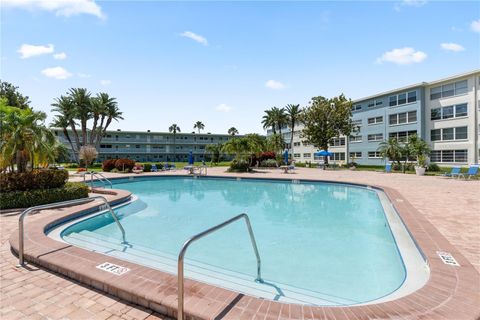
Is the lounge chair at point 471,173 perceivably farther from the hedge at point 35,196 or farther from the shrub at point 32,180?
the shrub at point 32,180

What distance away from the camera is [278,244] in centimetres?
682

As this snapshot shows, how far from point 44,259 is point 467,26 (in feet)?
57.6

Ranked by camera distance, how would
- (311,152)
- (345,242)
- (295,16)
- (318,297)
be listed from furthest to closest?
(311,152)
(295,16)
(345,242)
(318,297)

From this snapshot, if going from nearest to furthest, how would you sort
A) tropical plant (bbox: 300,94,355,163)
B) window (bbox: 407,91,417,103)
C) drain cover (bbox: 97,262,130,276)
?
drain cover (bbox: 97,262,130,276) → window (bbox: 407,91,417,103) → tropical plant (bbox: 300,94,355,163)

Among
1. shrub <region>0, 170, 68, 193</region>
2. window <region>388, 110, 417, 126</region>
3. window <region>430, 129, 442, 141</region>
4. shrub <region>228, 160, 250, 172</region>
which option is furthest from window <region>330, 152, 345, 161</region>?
shrub <region>0, 170, 68, 193</region>

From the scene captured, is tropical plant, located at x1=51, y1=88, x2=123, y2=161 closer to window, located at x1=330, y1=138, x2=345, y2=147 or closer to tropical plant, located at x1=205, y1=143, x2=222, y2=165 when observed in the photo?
tropical plant, located at x1=205, y1=143, x2=222, y2=165

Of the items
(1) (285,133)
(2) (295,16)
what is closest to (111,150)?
(1) (285,133)

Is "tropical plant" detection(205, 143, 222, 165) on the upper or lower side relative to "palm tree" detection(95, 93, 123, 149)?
lower

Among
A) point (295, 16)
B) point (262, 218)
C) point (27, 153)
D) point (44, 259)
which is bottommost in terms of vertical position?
point (262, 218)

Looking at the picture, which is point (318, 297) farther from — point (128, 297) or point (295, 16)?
point (295, 16)

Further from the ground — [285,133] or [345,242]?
[285,133]

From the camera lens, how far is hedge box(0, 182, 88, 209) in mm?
8844

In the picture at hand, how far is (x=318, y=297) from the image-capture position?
4.16m

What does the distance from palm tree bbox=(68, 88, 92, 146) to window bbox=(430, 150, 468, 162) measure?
52.0 m
